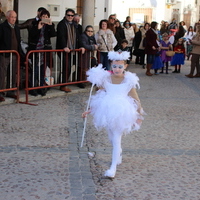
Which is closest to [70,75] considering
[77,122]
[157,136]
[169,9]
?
[77,122]

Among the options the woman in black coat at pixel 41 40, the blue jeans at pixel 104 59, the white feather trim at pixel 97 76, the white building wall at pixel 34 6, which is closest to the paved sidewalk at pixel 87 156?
the woman in black coat at pixel 41 40

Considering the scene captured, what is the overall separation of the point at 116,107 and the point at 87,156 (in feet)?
3.69

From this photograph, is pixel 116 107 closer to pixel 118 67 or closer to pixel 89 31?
pixel 118 67

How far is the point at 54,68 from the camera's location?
10727 mm

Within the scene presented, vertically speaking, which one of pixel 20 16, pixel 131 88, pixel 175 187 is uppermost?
pixel 20 16

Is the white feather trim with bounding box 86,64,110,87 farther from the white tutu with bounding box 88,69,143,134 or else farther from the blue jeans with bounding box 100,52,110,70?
the blue jeans with bounding box 100,52,110,70

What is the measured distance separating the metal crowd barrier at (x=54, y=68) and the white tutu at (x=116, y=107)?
13.4 ft

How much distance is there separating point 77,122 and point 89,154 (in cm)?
189

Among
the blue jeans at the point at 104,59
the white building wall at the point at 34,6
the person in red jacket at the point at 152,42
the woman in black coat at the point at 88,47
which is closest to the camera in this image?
the woman in black coat at the point at 88,47

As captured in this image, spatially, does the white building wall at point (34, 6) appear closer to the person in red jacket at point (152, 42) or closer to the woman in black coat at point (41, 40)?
the person in red jacket at point (152, 42)

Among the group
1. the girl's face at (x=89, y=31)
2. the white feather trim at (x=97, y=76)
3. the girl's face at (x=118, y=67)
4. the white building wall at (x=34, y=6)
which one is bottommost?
the white feather trim at (x=97, y=76)

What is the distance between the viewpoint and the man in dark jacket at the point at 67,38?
995 cm

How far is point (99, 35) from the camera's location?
1134cm

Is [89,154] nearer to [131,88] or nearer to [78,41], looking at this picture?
[131,88]
